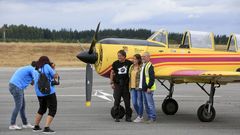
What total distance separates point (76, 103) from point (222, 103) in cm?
503

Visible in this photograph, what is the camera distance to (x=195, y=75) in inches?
471

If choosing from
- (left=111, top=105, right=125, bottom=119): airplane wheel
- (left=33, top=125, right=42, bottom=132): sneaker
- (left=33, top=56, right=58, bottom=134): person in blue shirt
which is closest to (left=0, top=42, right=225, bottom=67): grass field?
(left=111, top=105, right=125, bottom=119): airplane wheel

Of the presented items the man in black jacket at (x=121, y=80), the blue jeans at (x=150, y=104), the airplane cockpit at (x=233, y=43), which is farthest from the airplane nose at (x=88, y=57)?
the airplane cockpit at (x=233, y=43)

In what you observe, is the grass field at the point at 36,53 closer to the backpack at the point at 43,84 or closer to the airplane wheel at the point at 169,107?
the airplane wheel at the point at 169,107

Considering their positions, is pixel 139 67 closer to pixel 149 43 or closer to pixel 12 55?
pixel 149 43

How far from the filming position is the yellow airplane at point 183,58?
1257cm

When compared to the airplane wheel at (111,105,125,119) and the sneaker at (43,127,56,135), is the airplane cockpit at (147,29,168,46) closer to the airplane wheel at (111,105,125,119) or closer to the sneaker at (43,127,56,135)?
the airplane wheel at (111,105,125,119)

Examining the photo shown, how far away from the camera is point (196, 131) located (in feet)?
35.9

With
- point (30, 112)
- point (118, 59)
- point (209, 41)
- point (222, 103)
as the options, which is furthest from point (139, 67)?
point (222, 103)

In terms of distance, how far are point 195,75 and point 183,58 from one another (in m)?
1.33

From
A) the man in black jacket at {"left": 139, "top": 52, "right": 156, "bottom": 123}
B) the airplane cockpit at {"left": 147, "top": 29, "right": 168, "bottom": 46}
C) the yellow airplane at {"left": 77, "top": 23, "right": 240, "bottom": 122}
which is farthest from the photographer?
the airplane cockpit at {"left": 147, "top": 29, "right": 168, "bottom": 46}

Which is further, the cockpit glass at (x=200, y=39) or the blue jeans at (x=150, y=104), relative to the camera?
the cockpit glass at (x=200, y=39)

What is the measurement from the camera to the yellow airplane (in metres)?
12.6

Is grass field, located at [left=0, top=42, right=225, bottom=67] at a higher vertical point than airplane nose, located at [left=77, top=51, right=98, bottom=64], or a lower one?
lower
